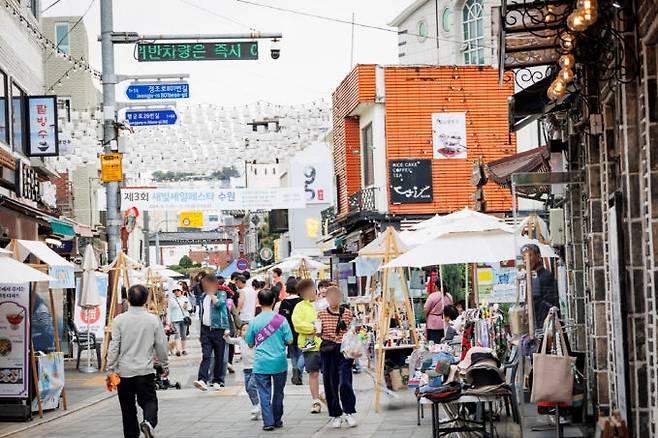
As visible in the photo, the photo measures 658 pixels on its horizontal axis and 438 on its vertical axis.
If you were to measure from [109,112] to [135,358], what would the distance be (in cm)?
1303

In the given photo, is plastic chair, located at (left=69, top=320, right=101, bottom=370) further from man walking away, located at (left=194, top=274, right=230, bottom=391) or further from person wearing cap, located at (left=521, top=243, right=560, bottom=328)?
person wearing cap, located at (left=521, top=243, right=560, bottom=328)

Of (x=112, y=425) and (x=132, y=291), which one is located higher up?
(x=132, y=291)

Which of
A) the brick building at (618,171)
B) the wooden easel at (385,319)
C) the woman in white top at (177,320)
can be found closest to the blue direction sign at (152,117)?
the woman in white top at (177,320)

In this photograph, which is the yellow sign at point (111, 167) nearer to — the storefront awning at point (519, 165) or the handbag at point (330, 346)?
the storefront awning at point (519, 165)

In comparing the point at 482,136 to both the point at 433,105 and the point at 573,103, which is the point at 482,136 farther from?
the point at 573,103

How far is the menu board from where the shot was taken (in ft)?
53.1

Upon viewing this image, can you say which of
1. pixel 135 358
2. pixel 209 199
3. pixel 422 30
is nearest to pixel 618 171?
pixel 135 358

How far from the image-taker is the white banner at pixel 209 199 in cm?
3359

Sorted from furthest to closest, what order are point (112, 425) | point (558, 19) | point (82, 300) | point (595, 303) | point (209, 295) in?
point (82, 300)
point (209, 295)
point (112, 425)
point (595, 303)
point (558, 19)

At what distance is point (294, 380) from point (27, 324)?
5876 mm

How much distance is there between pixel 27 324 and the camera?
16.2 metres

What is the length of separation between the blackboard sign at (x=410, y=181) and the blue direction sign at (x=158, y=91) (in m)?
11.8

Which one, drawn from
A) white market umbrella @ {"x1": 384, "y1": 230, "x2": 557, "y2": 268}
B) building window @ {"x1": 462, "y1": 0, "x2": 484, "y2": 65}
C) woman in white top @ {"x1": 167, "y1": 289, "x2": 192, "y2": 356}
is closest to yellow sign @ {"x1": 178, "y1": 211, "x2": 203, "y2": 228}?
building window @ {"x1": 462, "y1": 0, "x2": 484, "y2": 65}

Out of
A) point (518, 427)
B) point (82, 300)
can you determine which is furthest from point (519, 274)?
point (82, 300)
